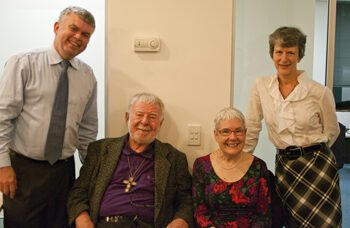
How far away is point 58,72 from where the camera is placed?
171 cm

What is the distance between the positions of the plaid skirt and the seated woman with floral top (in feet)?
0.50

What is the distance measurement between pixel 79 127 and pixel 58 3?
1112mm

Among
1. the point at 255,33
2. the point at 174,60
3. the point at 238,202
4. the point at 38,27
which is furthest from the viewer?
the point at 38,27

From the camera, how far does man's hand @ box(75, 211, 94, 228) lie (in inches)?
63.5

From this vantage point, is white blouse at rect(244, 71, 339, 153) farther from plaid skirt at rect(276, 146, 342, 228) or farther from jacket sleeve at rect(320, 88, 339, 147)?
plaid skirt at rect(276, 146, 342, 228)

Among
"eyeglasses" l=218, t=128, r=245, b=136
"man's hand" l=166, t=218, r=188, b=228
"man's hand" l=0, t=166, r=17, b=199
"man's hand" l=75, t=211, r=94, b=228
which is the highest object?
"eyeglasses" l=218, t=128, r=245, b=136

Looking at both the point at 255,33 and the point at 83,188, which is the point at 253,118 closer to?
the point at 255,33

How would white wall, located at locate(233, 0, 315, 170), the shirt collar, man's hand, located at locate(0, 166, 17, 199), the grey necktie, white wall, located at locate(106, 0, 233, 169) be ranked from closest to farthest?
man's hand, located at locate(0, 166, 17, 199) → the grey necktie → the shirt collar → white wall, located at locate(106, 0, 233, 169) → white wall, located at locate(233, 0, 315, 170)

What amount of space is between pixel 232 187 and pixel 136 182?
60cm

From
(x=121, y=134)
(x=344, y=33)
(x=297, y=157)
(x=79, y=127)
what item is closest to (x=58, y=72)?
(x=79, y=127)

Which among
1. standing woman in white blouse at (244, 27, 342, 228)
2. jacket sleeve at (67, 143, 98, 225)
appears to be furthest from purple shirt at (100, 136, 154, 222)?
standing woman in white blouse at (244, 27, 342, 228)

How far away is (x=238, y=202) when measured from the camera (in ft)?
5.45

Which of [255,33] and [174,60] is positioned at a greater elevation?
[255,33]

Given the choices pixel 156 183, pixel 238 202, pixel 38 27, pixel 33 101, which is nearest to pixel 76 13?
pixel 33 101
